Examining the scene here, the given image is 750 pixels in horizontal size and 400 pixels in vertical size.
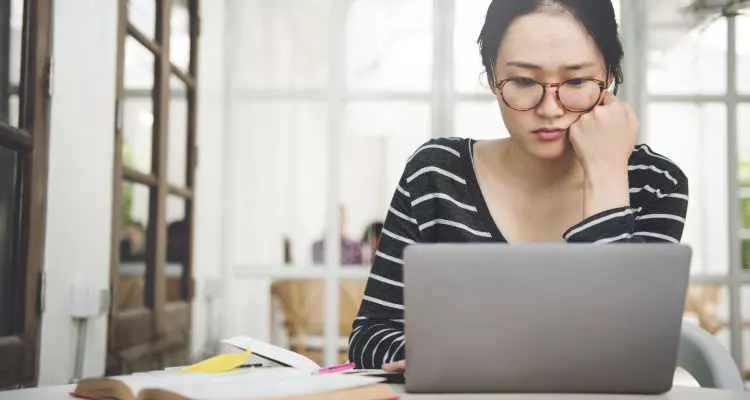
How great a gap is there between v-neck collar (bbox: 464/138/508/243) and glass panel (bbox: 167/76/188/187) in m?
1.63

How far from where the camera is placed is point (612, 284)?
85 cm

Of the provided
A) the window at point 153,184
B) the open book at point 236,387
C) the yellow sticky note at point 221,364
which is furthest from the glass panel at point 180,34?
the open book at point 236,387

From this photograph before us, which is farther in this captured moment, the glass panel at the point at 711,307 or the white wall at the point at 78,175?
the glass panel at the point at 711,307

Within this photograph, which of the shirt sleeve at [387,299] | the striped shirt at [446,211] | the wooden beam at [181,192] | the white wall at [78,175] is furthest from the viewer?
the wooden beam at [181,192]

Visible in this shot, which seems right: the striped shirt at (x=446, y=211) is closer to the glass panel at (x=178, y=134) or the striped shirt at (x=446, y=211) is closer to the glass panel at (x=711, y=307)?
the glass panel at (x=178, y=134)

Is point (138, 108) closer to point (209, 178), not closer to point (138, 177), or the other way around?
point (138, 177)

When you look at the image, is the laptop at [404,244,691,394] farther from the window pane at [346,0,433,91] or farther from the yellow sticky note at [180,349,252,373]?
the window pane at [346,0,433,91]

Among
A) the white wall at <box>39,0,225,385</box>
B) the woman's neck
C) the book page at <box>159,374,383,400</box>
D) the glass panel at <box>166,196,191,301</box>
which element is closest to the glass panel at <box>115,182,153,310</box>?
the white wall at <box>39,0,225,385</box>

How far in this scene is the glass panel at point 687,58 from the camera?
348 cm

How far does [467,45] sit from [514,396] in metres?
2.78

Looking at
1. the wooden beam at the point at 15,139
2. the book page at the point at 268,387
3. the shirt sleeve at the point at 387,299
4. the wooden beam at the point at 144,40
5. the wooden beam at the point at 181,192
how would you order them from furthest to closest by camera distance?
the wooden beam at the point at 181,192 → the wooden beam at the point at 144,40 → the wooden beam at the point at 15,139 → the shirt sleeve at the point at 387,299 → the book page at the point at 268,387

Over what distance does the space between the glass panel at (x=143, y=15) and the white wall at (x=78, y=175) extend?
0.65ft

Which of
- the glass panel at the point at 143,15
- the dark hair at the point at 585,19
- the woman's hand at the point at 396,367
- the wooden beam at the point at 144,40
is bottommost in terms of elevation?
the woman's hand at the point at 396,367

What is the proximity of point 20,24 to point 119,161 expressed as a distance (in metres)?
0.66
